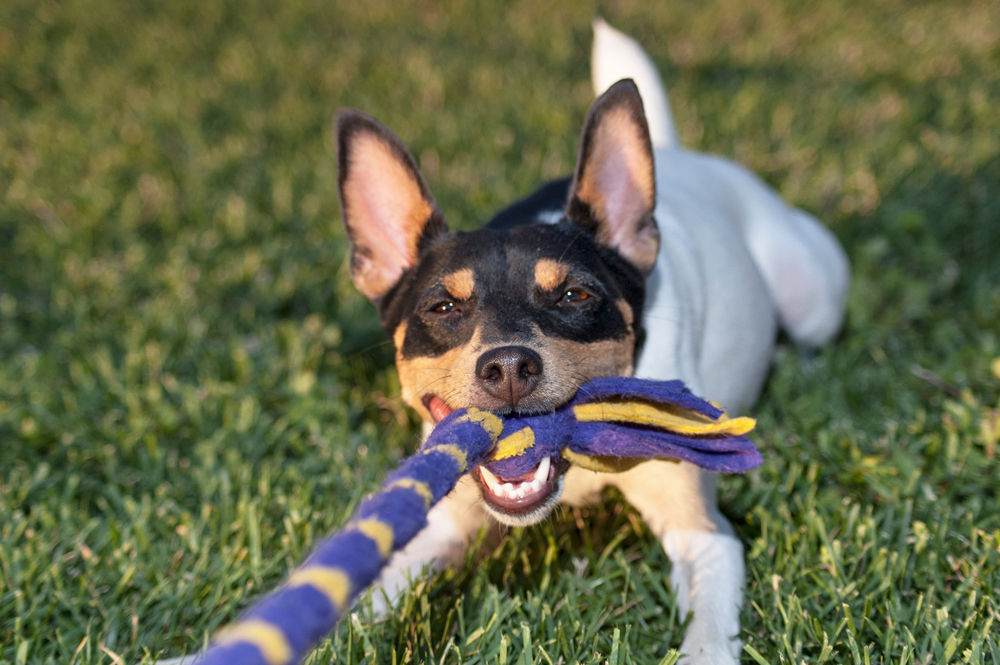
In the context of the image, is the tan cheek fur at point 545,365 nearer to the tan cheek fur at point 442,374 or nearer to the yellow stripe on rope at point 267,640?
the tan cheek fur at point 442,374

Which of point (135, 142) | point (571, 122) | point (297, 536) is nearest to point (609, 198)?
point (297, 536)

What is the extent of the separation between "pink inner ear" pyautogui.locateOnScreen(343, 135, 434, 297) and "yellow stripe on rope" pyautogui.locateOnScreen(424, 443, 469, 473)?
129cm

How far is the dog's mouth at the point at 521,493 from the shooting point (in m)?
2.52

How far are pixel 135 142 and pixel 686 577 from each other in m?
5.74

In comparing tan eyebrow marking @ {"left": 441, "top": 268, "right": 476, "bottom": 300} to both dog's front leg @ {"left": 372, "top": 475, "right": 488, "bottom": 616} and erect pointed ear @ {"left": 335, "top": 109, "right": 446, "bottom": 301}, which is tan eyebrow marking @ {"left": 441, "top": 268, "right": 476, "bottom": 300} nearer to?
erect pointed ear @ {"left": 335, "top": 109, "right": 446, "bottom": 301}

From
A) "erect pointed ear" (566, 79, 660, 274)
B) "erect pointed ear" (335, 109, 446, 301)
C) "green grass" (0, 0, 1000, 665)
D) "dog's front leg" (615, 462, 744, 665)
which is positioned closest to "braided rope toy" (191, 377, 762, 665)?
"dog's front leg" (615, 462, 744, 665)

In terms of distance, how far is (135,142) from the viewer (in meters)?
7.12

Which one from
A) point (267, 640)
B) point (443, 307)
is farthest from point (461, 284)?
point (267, 640)

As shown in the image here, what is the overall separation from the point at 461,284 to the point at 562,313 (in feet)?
1.04

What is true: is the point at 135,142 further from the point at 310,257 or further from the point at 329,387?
the point at 329,387

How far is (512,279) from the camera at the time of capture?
287 cm

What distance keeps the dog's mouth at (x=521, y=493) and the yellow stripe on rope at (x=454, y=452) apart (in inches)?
15.5

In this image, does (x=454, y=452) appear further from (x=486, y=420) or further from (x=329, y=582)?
(x=329, y=582)

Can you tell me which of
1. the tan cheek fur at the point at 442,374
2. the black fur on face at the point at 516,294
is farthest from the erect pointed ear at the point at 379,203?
the tan cheek fur at the point at 442,374
